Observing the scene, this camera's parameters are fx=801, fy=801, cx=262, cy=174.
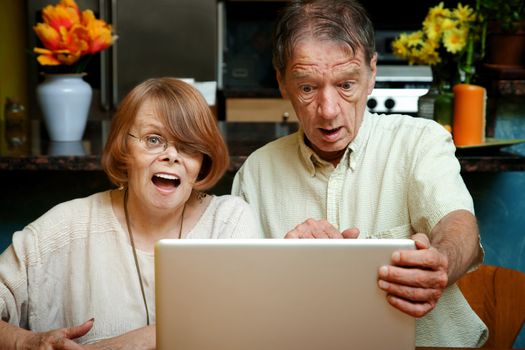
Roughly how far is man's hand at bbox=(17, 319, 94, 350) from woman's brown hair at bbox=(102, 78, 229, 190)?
40cm

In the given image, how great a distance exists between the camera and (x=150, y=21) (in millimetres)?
4516

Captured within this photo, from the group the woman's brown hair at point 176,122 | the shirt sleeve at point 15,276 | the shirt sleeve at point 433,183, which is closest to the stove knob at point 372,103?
the shirt sleeve at point 433,183

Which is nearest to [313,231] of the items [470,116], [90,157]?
[90,157]

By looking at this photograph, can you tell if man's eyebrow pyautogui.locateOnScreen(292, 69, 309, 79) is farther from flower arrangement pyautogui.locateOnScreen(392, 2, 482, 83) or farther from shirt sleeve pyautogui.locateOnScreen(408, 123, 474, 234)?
flower arrangement pyautogui.locateOnScreen(392, 2, 482, 83)

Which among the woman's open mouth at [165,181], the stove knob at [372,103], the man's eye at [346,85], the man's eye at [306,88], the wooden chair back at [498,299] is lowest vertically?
the wooden chair back at [498,299]

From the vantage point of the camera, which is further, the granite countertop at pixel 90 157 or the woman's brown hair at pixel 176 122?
the granite countertop at pixel 90 157

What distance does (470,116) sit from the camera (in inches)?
90.3

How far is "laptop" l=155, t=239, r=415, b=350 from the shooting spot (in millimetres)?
1037

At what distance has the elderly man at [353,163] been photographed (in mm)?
1655

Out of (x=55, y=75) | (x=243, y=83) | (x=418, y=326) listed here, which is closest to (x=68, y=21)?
(x=55, y=75)

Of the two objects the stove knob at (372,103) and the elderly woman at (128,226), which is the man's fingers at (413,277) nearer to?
the elderly woman at (128,226)

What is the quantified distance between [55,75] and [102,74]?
80.9 inches

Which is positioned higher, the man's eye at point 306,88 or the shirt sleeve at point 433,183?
the man's eye at point 306,88

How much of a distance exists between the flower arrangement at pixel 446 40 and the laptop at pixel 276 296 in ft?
4.70
